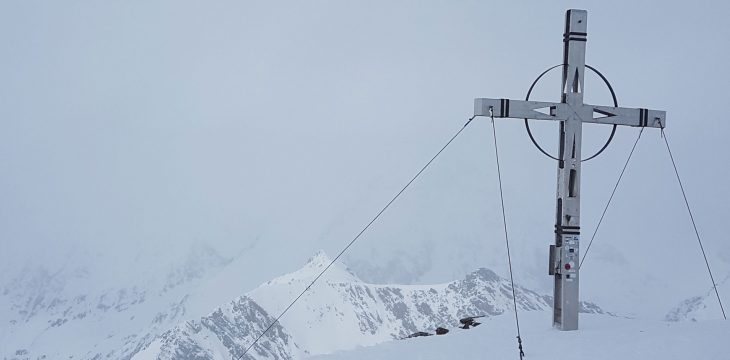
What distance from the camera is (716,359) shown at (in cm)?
1009

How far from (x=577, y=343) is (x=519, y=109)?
15.1 ft

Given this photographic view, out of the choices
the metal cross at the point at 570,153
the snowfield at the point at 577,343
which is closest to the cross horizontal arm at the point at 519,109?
the metal cross at the point at 570,153

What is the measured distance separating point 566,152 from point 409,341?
4.87m

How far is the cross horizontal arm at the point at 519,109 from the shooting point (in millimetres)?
14227

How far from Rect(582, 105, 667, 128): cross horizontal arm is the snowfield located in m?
4.06

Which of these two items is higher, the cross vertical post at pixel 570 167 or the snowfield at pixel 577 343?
the cross vertical post at pixel 570 167

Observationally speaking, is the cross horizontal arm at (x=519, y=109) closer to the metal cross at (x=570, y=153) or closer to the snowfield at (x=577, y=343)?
the metal cross at (x=570, y=153)

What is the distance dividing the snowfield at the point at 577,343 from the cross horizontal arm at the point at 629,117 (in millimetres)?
4065

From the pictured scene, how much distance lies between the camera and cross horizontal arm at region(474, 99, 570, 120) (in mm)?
14227

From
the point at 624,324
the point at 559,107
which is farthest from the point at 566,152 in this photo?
the point at 624,324

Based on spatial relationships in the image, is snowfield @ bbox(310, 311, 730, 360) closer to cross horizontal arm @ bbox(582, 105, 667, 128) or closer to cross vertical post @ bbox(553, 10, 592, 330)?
cross vertical post @ bbox(553, 10, 592, 330)

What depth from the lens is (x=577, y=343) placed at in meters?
12.4

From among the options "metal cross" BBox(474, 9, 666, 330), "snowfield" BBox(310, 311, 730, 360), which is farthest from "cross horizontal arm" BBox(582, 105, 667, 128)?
"snowfield" BBox(310, 311, 730, 360)

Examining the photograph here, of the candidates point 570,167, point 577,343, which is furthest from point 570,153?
point 577,343
